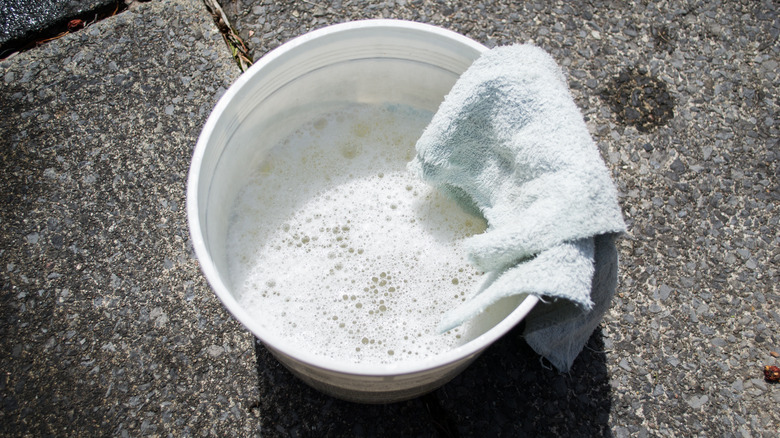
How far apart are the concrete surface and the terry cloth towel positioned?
179 mm

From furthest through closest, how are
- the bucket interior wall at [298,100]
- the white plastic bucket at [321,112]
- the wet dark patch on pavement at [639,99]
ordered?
the wet dark patch on pavement at [639,99] → the bucket interior wall at [298,100] → the white plastic bucket at [321,112]

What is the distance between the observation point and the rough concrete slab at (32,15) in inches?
51.9

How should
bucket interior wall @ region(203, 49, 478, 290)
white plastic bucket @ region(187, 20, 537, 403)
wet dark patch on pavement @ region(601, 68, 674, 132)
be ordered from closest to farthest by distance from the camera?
white plastic bucket @ region(187, 20, 537, 403) → bucket interior wall @ region(203, 49, 478, 290) → wet dark patch on pavement @ region(601, 68, 674, 132)

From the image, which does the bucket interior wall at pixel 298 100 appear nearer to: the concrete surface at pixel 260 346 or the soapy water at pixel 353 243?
the soapy water at pixel 353 243

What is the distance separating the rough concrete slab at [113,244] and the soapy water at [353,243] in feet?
0.52

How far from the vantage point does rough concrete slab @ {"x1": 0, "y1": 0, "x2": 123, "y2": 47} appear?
132 cm

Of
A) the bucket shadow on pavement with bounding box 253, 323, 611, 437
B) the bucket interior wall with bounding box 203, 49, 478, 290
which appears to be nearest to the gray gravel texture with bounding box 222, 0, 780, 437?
the bucket shadow on pavement with bounding box 253, 323, 611, 437

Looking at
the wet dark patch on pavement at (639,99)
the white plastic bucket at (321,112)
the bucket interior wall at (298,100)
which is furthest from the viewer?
the wet dark patch on pavement at (639,99)

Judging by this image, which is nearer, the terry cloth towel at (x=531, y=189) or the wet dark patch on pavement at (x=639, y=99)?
the terry cloth towel at (x=531, y=189)

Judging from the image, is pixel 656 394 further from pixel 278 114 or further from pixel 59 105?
pixel 59 105

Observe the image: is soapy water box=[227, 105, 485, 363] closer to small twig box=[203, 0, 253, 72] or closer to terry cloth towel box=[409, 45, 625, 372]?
terry cloth towel box=[409, 45, 625, 372]

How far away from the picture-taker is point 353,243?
1083 millimetres

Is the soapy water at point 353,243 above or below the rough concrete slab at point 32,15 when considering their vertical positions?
below

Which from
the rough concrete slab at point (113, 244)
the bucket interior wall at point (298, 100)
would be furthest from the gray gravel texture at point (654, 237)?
the bucket interior wall at point (298, 100)
